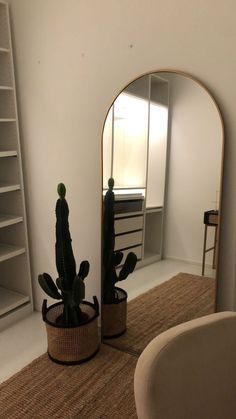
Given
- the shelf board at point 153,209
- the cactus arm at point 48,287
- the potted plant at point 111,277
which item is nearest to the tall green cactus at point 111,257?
the potted plant at point 111,277

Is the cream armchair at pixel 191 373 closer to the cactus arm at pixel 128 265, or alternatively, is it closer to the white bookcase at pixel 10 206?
the cactus arm at pixel 128 265

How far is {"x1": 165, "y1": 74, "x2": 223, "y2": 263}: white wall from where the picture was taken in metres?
1.55

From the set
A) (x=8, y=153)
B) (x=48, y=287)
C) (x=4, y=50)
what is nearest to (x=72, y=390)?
(x=48, y=287)

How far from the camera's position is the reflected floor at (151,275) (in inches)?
71.8

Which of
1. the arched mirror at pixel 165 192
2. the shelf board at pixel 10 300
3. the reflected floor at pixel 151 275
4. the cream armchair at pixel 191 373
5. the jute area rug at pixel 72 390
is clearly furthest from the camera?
the shelf board at pixel 10 300

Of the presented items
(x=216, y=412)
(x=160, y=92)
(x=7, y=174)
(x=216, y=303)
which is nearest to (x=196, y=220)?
(x=216, y=303)

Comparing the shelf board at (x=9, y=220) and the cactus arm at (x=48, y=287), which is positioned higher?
the shelf board at (x=9, y=220)

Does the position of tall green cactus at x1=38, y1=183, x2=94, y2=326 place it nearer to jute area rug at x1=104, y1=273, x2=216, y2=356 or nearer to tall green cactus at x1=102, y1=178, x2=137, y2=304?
tall green cactus at x1=102, y1=178, x2=137, y2=304

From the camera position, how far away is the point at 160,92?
1681 millimetres

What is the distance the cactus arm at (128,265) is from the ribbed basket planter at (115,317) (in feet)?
0.37

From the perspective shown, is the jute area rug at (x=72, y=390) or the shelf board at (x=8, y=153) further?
the shelf board at (x=8, y=153)

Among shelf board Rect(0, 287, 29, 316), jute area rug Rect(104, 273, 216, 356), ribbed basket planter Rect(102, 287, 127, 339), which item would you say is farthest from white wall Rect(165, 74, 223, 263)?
shelf board Rect(0, 287, 29, 316)

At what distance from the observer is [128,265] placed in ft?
6.24

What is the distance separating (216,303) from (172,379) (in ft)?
3.33
